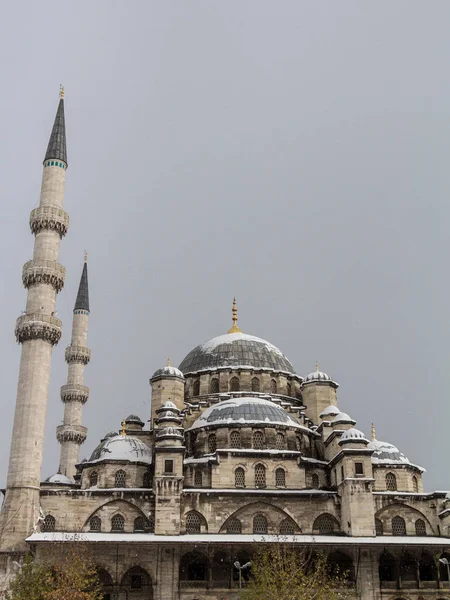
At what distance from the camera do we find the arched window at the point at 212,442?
30.0 metres

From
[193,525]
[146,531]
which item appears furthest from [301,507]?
[146,531]

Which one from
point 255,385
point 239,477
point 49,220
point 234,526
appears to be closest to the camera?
point 234,526

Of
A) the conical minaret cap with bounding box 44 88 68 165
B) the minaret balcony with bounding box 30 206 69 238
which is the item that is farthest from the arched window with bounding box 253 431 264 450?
the conical minaret cap with bounding box 44 88 68 165

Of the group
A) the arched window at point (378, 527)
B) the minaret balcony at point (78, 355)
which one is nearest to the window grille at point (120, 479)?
the arched window at point (378, 527)

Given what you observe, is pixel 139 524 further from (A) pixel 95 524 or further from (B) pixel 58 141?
(B) pixel 58 141

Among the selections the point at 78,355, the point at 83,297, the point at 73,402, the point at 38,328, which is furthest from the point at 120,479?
the point at 83,297

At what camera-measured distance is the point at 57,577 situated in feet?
72.0

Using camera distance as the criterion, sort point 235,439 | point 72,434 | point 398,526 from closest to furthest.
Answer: point 398,526 → point 235,439 → point 72,434

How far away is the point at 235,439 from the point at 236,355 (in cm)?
805

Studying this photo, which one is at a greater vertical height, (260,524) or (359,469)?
(359,469)

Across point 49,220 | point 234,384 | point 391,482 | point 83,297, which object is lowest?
point 391,482

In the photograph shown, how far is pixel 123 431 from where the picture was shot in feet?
103

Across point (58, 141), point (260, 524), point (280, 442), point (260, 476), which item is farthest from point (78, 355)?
point (260, 524)

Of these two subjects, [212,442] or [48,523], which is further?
[212,442]
